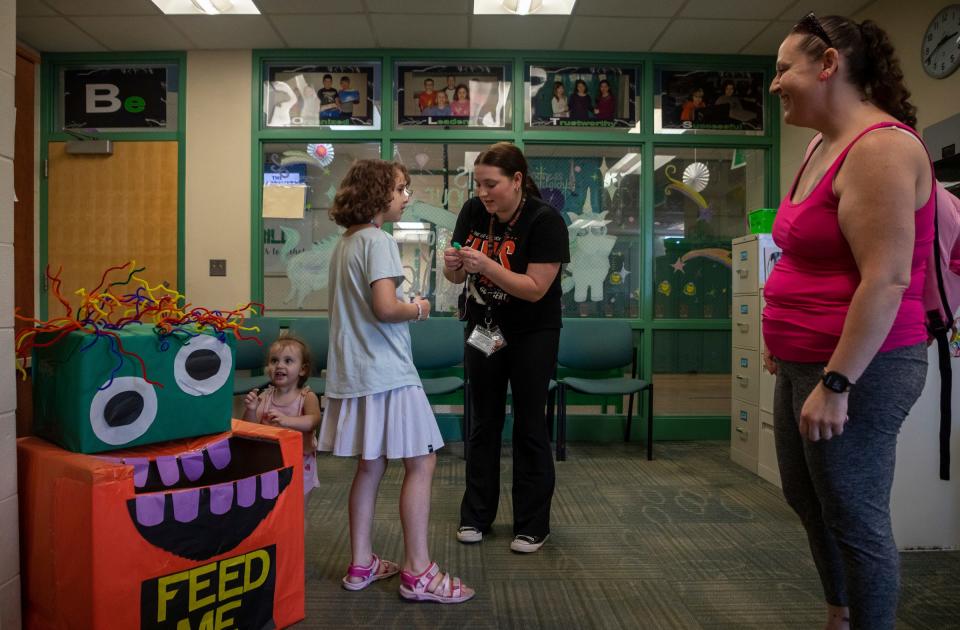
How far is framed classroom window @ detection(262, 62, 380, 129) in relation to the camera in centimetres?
409

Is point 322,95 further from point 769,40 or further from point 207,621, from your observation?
point 207,621

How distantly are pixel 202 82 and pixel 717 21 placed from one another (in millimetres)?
3330

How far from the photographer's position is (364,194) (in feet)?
5.58

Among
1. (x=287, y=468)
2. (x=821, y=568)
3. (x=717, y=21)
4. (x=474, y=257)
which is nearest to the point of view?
(x=821, y=568)

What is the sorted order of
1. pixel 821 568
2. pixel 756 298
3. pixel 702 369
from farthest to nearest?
1. pixel 702 369
2. pixel 756 298
3. pixel 821 568

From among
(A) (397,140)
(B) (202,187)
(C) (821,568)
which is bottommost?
(C) (821,568)

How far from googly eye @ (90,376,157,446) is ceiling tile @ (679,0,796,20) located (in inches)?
137

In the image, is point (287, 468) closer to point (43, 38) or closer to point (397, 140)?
point (397, 140)

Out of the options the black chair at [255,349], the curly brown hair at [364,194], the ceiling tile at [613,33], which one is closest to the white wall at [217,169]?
Result: the black chair at [255,349]

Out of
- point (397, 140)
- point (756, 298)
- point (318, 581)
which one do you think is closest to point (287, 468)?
point (318, 581)

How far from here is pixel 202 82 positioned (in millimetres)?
4047

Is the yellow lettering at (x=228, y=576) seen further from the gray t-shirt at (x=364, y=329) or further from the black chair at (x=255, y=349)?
the black chair at (x=255, y=349)

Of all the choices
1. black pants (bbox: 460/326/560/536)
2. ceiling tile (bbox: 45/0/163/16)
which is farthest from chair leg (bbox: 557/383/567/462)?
ceiling tile (bbox: 45/0/163/16)

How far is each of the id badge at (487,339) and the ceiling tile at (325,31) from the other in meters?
2.45
